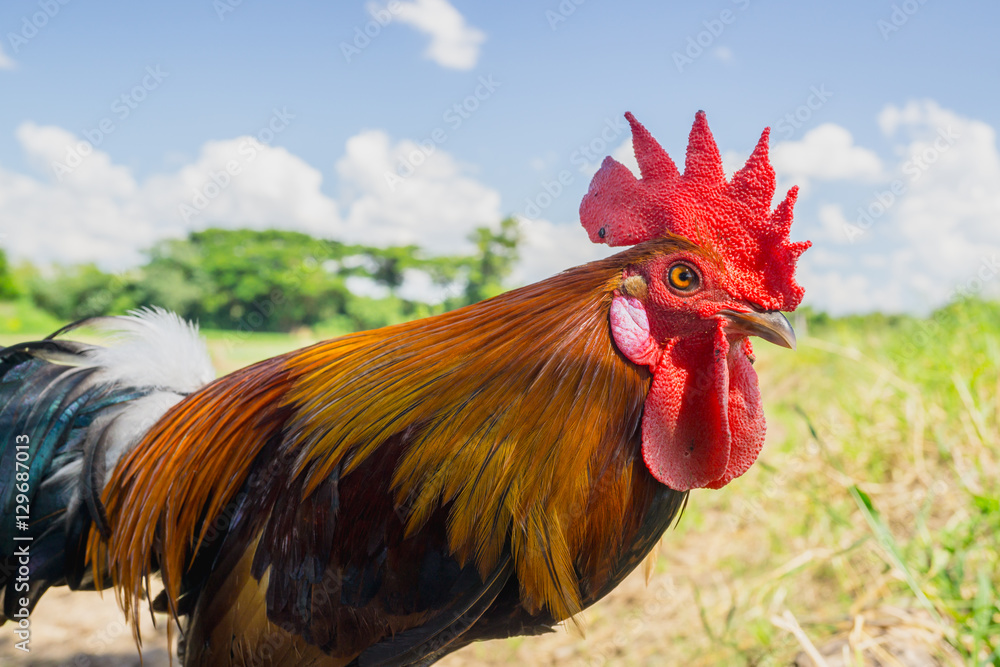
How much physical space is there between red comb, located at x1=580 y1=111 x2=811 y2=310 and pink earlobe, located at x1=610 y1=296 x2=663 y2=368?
0.26m

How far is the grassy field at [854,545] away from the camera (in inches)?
103

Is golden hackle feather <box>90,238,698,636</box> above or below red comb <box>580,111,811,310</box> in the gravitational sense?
below

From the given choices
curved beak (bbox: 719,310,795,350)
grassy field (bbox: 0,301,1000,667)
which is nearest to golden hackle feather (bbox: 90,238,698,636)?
curved beak (bbox: 719,310,795,350)

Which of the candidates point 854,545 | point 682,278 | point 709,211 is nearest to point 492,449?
point 682,278

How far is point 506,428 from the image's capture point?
5.24 ft

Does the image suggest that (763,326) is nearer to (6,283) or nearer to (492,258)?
(492,258)

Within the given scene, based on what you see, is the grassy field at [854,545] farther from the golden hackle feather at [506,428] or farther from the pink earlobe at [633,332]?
the pink earlobe at [633,332]

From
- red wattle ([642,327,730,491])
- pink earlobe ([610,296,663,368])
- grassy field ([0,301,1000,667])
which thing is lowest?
grassy field ([0,301,1000,667])

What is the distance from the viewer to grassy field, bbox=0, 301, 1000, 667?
8.56 ft

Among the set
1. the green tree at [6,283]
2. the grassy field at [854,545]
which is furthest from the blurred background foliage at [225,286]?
the grassy field at [854,545]

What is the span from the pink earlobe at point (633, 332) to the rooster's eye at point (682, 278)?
0.12m

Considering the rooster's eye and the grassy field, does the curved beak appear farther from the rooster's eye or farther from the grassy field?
the grassy field

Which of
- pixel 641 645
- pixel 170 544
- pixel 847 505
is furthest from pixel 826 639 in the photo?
pixel 170 544

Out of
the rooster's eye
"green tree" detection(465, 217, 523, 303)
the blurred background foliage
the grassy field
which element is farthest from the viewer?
the blurred background foliage
